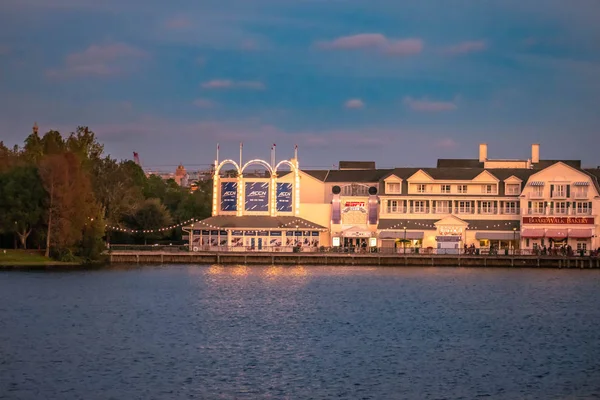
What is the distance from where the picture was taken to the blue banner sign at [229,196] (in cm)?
11644

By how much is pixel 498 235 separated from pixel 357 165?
25907 mm

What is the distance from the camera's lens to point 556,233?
11150 centimetres

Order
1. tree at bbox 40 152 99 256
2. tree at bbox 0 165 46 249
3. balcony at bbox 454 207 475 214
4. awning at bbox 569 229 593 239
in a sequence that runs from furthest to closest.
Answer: balcony at bbox 454 207 475 214 < awning at bbox 569 229 593 239 < tree at bbox 0 165 46 249 < tree at bbox 40 152 99 256

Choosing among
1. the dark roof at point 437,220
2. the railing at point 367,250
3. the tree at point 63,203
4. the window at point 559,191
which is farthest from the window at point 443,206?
the tree at point 63,203

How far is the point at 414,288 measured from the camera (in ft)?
275

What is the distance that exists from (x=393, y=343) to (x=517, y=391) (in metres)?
12.6

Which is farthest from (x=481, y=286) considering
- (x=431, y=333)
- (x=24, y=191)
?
(x=24, y=191)

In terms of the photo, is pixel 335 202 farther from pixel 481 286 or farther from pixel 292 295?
pixel 292 295

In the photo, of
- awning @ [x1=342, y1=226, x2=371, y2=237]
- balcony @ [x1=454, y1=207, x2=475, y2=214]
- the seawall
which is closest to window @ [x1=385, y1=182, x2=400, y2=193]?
awning @ [x1=342, y1=226, x2=371, y2=237]

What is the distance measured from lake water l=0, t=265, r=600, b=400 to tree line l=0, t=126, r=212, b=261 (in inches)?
367

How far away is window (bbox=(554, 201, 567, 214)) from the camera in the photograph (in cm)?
11256

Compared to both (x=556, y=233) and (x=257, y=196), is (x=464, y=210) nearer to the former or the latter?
(x=556, y=233)

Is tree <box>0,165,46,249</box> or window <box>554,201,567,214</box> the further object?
window <box>554,201,567,214</box>

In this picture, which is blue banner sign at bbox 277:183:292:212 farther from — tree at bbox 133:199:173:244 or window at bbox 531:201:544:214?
window at bbox 531:201:544:214
